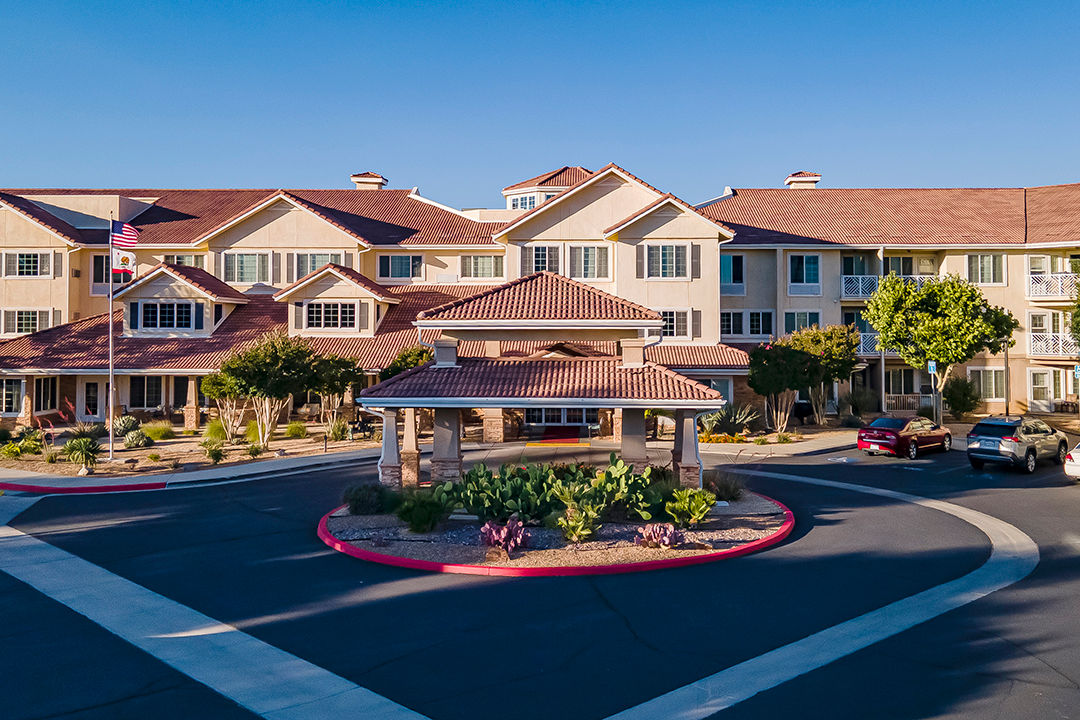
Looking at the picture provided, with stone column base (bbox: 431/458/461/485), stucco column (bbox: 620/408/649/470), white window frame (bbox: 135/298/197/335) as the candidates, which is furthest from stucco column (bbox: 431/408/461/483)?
white window frame (bbox: 135/298/197/335)

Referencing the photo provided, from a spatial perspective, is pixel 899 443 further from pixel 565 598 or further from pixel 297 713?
pixel 297 713

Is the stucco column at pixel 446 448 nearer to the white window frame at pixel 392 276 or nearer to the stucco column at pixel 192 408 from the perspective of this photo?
the stucco column at pixel 192 408

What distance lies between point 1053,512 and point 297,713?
58.6 feet

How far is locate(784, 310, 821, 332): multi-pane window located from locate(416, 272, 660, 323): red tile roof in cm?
2165

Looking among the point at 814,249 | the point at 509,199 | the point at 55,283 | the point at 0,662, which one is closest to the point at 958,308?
the point at 814,249

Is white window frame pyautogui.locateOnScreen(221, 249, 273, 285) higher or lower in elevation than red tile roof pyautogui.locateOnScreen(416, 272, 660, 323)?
higher

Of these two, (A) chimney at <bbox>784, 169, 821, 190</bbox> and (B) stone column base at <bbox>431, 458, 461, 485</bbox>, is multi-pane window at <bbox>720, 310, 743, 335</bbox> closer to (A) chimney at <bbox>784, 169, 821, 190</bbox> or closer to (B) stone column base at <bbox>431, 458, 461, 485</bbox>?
(A) chimney at <bbox>784, 169, 821, 190</bbox>

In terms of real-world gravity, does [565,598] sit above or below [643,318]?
below

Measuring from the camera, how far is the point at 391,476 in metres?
20.8

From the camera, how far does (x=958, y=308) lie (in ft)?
116

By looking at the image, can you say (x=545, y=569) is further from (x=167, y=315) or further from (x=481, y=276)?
(x=167, y=315)

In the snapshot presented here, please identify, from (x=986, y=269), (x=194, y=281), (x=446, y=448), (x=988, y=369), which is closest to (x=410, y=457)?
(x=446, y=448)

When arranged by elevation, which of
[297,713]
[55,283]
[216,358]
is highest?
[55,283]

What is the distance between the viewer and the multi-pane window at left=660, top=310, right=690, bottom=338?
3878cm
